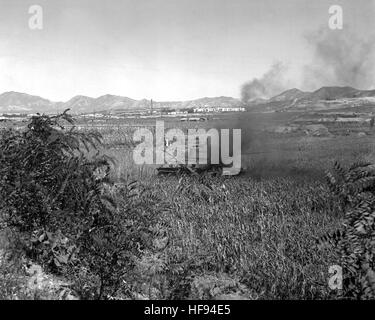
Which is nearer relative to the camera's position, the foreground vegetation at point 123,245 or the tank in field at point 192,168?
the foreground vegetation at point 123,245

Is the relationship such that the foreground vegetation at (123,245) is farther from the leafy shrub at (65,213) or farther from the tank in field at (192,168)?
the tank in field at (192,168)

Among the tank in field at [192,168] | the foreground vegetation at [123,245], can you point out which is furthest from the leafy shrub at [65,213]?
the tank in field at [192,168]

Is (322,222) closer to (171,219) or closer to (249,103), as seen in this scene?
(171,219)

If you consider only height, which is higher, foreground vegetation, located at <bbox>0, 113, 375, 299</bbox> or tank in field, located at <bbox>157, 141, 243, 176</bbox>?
tank in field, located at <bbox>157, 141, 243, 176</bbox>

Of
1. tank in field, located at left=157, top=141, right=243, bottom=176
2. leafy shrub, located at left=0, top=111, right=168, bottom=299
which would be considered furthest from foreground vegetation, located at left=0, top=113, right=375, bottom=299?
tank in field, located at left=157, top=141, right=243, bottom=176

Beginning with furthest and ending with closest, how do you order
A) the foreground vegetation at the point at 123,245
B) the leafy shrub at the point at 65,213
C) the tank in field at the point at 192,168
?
1. the tank in field at the point at 192,168
2. the leafy shrub at the point at 65,213
3. the foreground vegetation at the point at 123,245

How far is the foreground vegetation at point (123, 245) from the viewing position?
448cm

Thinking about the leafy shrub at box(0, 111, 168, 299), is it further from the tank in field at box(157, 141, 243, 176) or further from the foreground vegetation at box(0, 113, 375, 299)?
the tank in field at box(157, 141, 243, 176)

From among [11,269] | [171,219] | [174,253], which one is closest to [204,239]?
[174,253]

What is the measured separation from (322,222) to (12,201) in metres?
5.54

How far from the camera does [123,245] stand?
5.16 meters

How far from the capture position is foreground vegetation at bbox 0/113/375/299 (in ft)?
14.7

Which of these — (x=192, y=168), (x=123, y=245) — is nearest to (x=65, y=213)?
(x=123, y=245)
